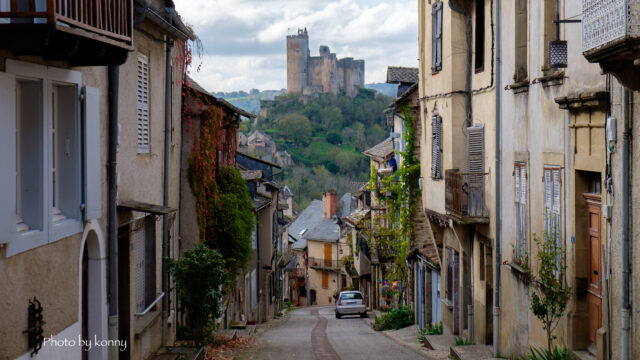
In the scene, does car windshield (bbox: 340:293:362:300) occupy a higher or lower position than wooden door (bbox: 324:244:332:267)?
higher

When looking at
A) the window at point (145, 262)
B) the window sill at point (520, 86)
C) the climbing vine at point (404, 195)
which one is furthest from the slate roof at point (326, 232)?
the window at point (145, 262)

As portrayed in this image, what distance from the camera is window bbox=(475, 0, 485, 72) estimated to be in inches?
586

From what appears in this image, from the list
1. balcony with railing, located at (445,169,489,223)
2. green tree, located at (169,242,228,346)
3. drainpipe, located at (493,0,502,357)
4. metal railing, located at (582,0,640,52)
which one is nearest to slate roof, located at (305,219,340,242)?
balcony with railing, located at (445,169,489,223)

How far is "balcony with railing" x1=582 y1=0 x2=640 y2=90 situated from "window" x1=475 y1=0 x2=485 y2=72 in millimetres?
7999

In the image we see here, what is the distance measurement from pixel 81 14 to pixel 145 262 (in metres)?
6.39

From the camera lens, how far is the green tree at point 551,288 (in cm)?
933

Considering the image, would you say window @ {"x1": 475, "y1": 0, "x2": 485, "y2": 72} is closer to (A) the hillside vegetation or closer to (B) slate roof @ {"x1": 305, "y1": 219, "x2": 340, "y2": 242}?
(B) slate roof @ {"x1": 305, "y1": 219, "x2": 340, "y2": 242}

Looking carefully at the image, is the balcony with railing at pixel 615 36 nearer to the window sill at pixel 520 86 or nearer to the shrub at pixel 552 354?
the shrub at pixel 552 354

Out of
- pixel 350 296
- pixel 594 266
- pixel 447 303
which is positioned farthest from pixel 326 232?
pixel 594 266

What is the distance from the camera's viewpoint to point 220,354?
13.8 metres

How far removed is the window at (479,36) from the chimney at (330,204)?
1916 inches

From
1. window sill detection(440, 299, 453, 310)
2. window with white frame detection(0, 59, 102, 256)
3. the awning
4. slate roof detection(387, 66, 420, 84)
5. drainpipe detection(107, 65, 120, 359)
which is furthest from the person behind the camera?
slate roof detection(387, 66, 420, 84)

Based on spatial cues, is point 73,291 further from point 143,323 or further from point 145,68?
point 145,68

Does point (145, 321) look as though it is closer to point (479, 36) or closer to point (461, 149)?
point (461, 149)
